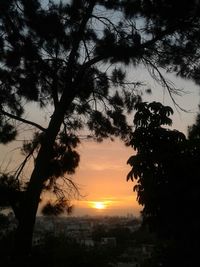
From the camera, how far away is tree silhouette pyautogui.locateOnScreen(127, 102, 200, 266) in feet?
14.9

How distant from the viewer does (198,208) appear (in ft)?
14.8

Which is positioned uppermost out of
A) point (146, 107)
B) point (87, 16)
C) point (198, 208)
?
point (87, 16)

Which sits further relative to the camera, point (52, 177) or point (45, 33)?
point (52, 177)

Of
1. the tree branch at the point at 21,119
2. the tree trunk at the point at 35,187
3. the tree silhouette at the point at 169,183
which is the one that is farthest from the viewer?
the tree branch at the point at 21,119

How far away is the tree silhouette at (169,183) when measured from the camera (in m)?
4.55

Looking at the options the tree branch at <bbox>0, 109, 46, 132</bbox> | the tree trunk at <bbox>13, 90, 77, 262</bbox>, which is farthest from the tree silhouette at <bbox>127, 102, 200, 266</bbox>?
the tree branch at <bbox>0, 109, 46, 132</bbox>

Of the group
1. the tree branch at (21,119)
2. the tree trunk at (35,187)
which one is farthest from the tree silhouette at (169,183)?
the tree branch at (21,119)

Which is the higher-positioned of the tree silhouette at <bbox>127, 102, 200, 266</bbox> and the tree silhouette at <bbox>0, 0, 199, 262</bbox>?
the tree silhouette at <bbox>0, 0, 199, 262</bbox>

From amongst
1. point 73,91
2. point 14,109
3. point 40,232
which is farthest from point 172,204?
point 40,232

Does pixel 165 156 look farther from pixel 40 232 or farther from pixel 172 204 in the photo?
pixel 40 232

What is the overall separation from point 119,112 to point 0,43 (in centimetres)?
248

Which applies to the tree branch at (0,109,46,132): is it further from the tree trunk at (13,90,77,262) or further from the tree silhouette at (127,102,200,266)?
the tree silhouette at (127,102,200,266)

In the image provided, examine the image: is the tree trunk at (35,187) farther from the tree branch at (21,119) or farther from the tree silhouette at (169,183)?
the tree silhouette at (169,183)

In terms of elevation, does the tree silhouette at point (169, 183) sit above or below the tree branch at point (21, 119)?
below
